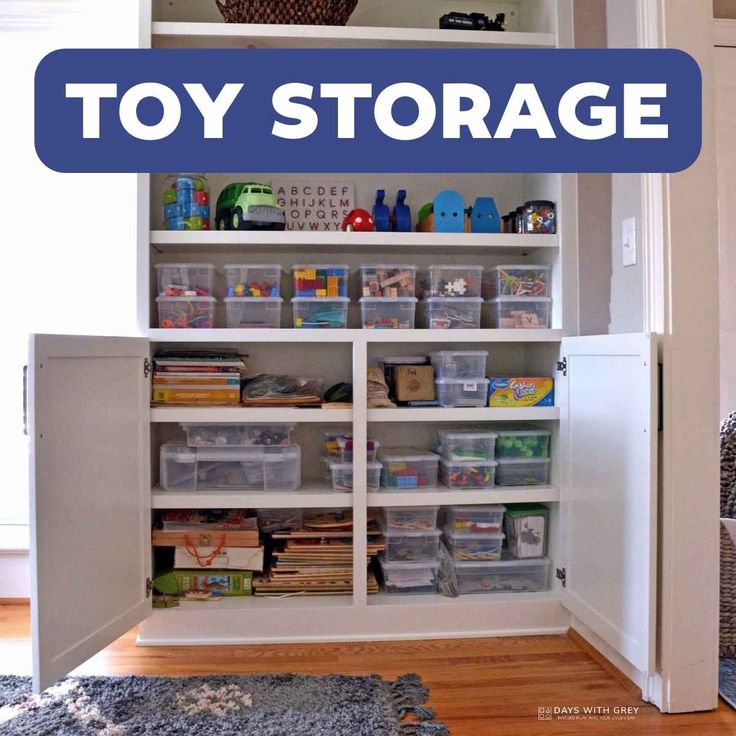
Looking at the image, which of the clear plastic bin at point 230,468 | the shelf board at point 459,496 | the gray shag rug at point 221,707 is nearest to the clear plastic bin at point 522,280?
the shelf board at point 459,496

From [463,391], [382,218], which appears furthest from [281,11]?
[463,391]

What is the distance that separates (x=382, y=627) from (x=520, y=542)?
486 millimetres

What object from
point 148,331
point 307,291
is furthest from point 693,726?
point 148,331

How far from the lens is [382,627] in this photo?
202cm

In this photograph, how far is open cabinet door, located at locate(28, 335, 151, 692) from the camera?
1.49 metres

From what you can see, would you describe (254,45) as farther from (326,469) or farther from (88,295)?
(326,469)

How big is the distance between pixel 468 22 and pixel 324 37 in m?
0.45

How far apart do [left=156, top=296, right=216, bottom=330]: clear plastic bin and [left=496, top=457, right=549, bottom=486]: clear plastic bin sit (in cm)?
98

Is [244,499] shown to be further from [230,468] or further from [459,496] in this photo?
[459,496]

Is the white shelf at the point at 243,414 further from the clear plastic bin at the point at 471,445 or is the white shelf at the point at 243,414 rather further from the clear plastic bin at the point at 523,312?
the clear plastic bin at the point at 523,312

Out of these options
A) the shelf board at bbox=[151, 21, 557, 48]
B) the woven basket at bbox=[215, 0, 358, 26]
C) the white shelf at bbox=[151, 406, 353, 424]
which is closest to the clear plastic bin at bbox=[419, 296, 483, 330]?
the white shelf at bbox=[151, 406, 353, 424]

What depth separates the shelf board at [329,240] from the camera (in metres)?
2.00

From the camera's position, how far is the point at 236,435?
2.09 m

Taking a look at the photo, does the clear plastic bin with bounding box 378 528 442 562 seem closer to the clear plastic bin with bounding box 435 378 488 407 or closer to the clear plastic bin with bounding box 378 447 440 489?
the clear plastic bin with bounding box 378 447 440 489
